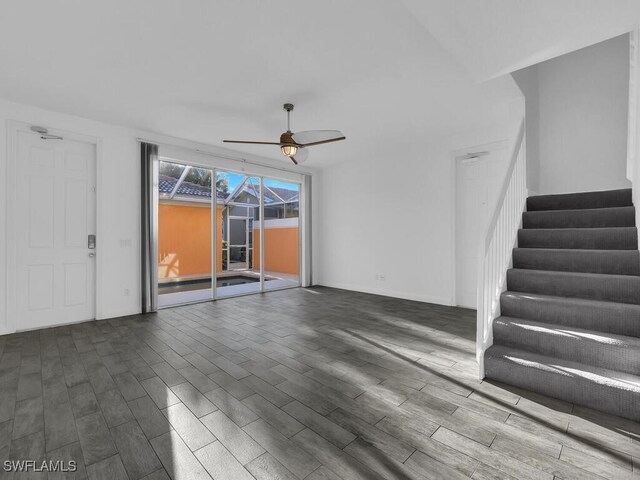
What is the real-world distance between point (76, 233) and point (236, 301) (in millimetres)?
2568

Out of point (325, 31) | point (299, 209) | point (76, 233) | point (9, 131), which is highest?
point (325, 31)

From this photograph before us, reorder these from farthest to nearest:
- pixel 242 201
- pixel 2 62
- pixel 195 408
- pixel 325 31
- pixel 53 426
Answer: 1. pixel 242 201
2. pixel 2 62
3. pixel 325 31
4. pixel 195 408
5. pixel 53 426

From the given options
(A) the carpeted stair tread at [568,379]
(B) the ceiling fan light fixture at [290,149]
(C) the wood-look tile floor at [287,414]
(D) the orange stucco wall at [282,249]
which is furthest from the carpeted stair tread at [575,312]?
(D) the orange stucco wall at [282,249]

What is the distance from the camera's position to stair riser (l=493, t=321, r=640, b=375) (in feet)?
6.63

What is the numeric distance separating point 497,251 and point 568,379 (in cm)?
111

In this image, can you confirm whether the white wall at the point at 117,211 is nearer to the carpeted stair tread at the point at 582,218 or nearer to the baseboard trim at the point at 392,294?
the baseboard trim at the point at 392,294

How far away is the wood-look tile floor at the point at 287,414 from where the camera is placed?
1.55 meters

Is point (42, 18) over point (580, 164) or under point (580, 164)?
over

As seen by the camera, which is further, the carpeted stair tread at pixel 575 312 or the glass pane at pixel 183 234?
the glass pane at pixel 183 234

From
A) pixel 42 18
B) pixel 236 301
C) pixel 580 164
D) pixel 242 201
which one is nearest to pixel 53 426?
pixel 42 18

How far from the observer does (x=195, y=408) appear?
6.76 feet

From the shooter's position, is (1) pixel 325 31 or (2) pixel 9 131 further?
(2) pixel 9 131

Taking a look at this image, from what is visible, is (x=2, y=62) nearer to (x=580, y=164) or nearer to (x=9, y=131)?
(x=9, y=131)

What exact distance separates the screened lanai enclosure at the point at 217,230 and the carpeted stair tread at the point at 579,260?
4693 millimetres
